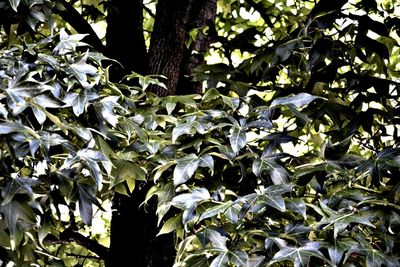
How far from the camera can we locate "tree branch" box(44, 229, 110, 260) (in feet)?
5.61

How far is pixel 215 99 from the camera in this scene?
1.70 m

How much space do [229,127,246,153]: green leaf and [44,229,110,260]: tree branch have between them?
59 centimetres

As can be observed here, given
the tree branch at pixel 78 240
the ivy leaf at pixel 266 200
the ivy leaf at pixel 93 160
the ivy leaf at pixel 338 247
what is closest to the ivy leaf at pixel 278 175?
the ivy leaf at pixel 266 200

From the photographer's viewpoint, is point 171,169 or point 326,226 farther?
point 171,169

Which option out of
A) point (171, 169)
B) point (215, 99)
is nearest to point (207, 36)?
point (215, 99)

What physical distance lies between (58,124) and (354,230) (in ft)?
2.02

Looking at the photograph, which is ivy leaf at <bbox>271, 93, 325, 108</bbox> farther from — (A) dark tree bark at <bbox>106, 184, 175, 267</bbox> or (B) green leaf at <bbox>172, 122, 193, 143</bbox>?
(A) dark tree bark at <bbox>106, 184, 175, 267</bbox>

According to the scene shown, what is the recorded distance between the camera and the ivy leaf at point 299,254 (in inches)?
42.6

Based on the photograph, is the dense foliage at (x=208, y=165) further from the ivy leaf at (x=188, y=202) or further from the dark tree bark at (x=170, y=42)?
the dark tree bark at (x=170, y=42)

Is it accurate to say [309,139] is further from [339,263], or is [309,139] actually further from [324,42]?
[339,263]

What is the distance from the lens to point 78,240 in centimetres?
193

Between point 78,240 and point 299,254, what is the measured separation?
1.01m

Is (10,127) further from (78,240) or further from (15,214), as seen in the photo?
(78,240)

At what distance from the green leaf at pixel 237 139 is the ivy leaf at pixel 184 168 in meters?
0.08
